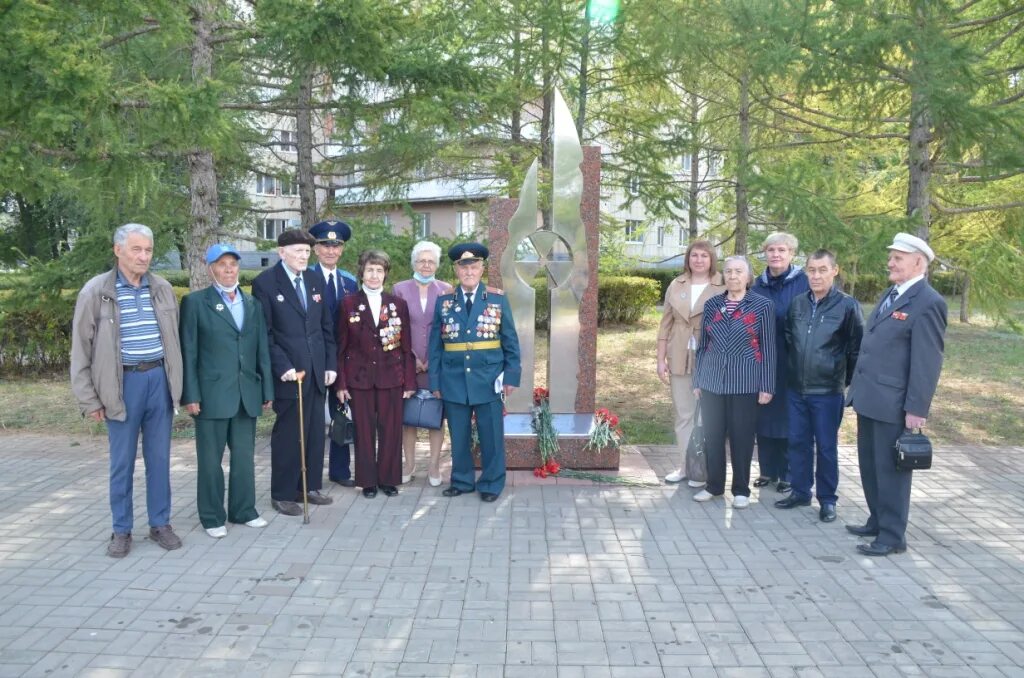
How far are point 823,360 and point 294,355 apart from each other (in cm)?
346

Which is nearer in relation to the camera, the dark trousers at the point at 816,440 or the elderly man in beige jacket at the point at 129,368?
the elderly man in beige jacket at the point at 129,368

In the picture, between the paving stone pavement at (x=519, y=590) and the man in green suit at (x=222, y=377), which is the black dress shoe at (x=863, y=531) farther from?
the man in green suit at (x=222, y=377)

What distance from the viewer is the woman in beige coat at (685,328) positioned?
593 centimetres

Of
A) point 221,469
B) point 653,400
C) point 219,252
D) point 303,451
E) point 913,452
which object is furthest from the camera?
point 653,400

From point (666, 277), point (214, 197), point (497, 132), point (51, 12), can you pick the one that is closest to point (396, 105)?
point (214, 197)

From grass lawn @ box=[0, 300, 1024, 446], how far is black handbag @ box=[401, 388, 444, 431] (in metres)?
2.47

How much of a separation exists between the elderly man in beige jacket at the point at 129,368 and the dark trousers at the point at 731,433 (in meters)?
3.44

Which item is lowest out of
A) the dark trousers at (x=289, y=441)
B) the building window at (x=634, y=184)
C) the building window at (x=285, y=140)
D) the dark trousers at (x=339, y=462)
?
the dark trousers at (x=339, y=462)

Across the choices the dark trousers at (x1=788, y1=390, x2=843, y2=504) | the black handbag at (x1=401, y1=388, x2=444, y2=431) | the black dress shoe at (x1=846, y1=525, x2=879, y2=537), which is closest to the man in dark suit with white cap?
the black dress shoe at (x1=846, y1=525, x2=879, y2=537)

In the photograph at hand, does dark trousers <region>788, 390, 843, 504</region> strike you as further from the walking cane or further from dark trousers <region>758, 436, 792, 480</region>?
the walking cane

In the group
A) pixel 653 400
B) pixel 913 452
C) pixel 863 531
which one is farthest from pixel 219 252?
pixel 653 400

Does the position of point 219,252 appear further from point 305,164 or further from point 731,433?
point 305,164

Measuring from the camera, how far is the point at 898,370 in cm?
462

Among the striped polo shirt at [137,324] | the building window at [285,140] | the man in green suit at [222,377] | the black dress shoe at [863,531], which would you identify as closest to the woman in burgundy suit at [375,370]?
the man in green suit at [222,377]
